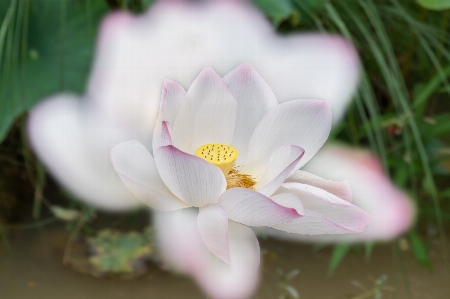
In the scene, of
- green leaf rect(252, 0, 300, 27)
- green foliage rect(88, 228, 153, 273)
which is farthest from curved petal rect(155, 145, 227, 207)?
green foliage rect(88, 228, 153, 273)

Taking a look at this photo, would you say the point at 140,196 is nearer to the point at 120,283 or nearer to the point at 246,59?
the point at 246,59

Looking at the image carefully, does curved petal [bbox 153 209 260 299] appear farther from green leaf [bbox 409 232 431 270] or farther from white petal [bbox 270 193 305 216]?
green leaf [bbox 409 232 431 270]

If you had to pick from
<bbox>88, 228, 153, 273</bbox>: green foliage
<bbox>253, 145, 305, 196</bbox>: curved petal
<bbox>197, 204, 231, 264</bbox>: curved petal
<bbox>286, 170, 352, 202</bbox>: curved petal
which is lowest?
<bbox>88, 228, 153, 273</bbox>: green foliage

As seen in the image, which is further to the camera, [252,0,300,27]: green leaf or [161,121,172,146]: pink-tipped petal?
[252,0,300,27]: green leaf

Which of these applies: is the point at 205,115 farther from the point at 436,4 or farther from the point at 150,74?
the point at 436,4

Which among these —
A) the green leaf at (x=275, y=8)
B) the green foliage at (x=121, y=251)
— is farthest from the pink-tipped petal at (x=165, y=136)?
the green foliage at (x=121, y=251)

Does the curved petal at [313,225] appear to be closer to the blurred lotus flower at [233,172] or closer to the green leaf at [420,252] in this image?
the blurred lotus flower at [233,172]

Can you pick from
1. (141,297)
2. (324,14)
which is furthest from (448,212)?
(141,297)

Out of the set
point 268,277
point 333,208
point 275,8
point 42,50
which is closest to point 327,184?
point 333,208
